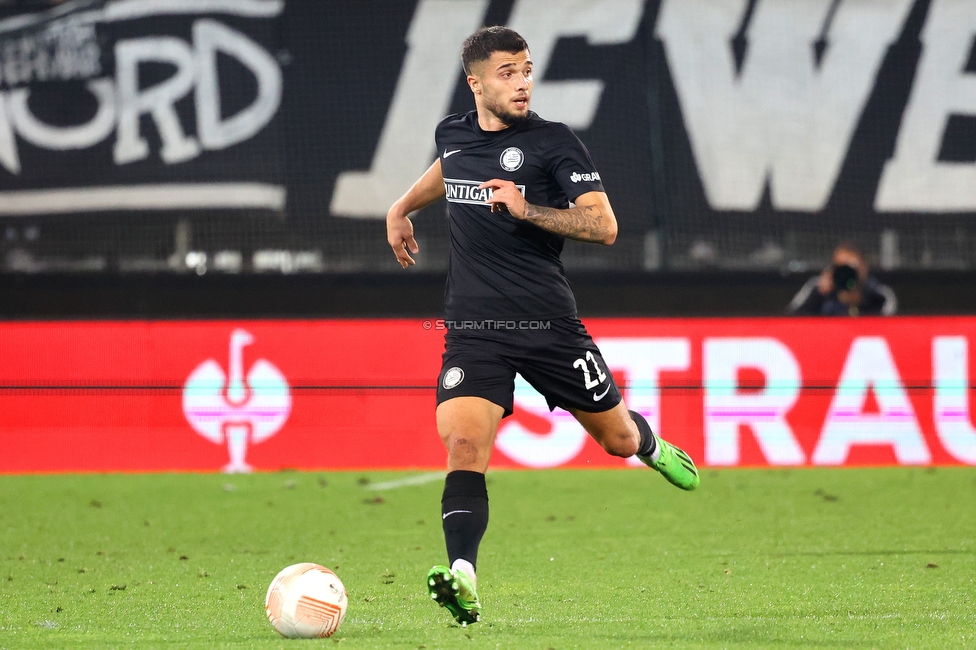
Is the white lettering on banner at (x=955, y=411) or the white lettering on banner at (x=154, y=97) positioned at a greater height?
the white lettering on banner at (x=154, y=97)

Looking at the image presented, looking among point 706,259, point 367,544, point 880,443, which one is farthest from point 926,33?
point 367,544

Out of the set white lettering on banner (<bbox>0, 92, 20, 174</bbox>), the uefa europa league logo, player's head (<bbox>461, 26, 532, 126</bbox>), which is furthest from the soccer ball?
white lettering on banner (<bbox>0, 92, 20, 174</bbox>)

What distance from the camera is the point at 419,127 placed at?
11.2 meters

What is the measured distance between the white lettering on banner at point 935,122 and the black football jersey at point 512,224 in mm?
7283

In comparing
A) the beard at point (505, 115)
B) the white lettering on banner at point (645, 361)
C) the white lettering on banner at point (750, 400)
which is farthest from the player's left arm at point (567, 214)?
the white lettering on banner at point (750, 400)

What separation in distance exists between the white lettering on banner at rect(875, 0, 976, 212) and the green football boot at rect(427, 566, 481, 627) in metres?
8.17

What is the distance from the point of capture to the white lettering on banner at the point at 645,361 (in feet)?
33.6

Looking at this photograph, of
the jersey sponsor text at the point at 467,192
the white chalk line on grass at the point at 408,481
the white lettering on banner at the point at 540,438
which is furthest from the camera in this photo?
the white lettering on banner at the point at 540,438

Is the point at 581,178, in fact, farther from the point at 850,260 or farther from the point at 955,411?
the point at 850,260

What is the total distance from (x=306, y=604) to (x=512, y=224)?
4.78 ft

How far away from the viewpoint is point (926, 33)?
11.5m

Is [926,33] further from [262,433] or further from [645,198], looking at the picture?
[262,433]

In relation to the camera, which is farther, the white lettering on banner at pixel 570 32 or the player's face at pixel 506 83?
the white lettering on banner at pixel 570 32

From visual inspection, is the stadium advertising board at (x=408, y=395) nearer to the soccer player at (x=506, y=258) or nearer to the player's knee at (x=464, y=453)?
the soccer player at (x=506, y=258)
